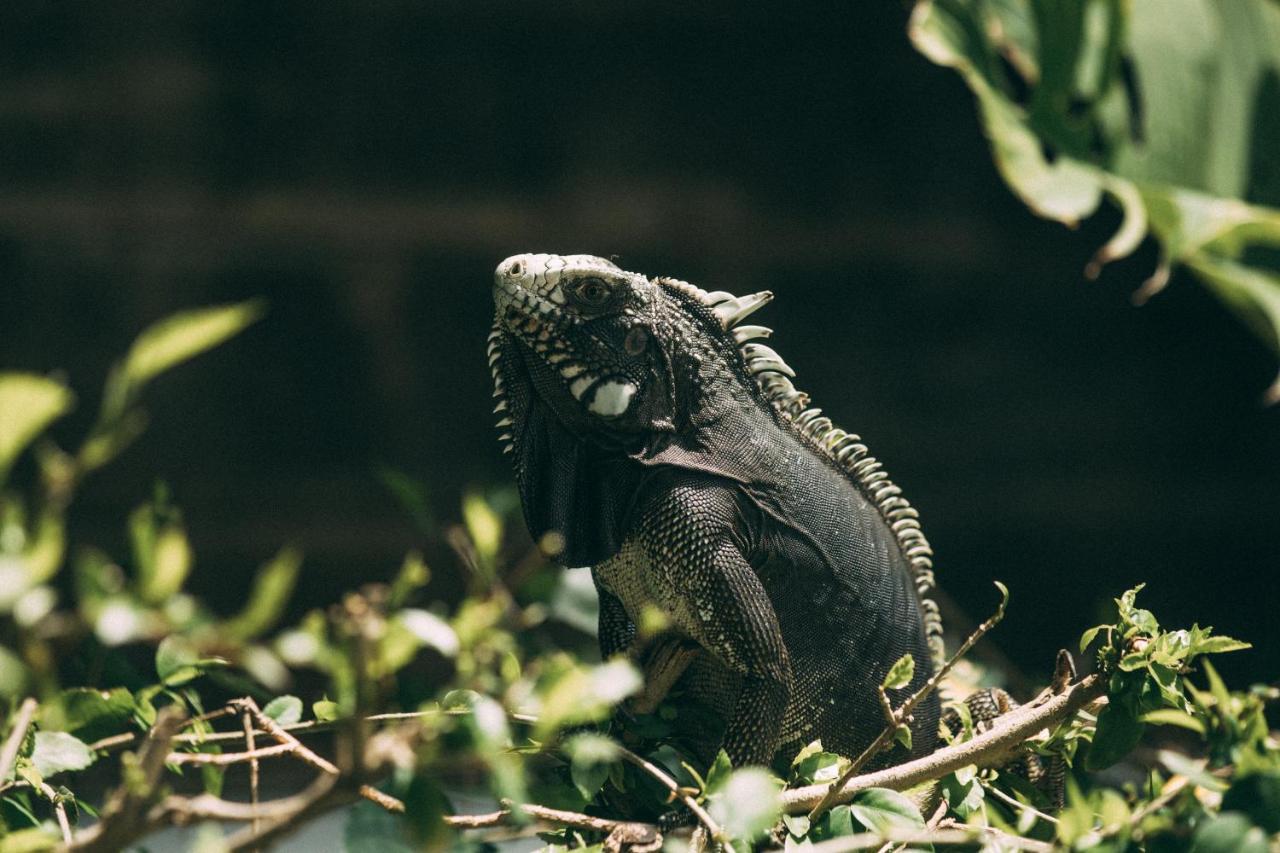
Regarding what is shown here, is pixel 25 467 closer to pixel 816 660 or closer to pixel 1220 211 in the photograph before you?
pixel 816 660

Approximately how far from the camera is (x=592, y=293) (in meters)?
1.31

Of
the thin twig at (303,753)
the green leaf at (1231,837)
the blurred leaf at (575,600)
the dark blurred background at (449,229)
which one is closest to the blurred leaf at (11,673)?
the thin twig at (303,753)

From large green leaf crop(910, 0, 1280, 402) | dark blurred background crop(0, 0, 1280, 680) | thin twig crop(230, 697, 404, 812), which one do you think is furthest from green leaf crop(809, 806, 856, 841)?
dark blurred background crop(0, 0, 1280, 680)

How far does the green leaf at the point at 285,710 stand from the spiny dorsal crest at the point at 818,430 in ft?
1.89

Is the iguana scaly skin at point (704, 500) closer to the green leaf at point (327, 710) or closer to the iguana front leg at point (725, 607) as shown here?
the iguana front leg at point (725, 607)

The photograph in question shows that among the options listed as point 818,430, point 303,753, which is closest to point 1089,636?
point 818,430

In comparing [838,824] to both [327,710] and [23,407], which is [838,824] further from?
[23,407]

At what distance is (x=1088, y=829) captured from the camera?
890 millimetres

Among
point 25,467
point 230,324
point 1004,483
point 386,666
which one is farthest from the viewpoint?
point 1004,483

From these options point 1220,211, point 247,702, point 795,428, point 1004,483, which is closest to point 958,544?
point 1004,483

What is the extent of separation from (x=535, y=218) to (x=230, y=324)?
2812 millimetres

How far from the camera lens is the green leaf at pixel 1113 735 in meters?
1.07

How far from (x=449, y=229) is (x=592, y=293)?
85.2 inches

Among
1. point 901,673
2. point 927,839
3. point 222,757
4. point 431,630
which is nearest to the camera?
point 431,630
